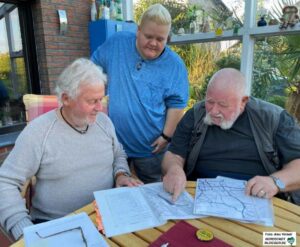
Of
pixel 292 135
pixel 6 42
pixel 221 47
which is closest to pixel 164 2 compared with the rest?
pixel 221 47

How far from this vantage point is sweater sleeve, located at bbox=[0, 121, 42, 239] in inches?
44.3

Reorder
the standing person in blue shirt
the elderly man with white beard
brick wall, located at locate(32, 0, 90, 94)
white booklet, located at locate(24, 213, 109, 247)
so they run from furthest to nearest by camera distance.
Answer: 1. brick wall, located at locate(32, 0, 90, 94)
2. the standing person in blue shirt
3. the elderly man with white beard
4. white booklet, located at locate(24, 213, 109, 247)

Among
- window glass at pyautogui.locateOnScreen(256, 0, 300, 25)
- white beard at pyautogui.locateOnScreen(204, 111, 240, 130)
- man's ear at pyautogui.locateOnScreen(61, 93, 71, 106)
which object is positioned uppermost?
window glass at pyautogui.locateOnScreen(256, 0, 300, 25)

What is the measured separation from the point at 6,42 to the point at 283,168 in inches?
112

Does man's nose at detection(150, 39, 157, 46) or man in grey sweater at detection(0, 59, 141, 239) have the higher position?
man's nose at detection(150, 39, 157, 46)

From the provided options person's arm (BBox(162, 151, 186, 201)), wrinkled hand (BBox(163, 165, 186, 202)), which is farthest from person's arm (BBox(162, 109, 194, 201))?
wrinkled hand (BBox(163, 165, 186, 202))

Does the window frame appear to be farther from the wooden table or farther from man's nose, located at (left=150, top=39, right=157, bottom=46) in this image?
the wooden table

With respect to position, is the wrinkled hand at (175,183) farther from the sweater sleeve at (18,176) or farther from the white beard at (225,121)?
the sweater sleeve at (18,176)

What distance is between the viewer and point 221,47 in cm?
322

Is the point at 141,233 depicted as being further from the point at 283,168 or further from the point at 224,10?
the point at 224,10

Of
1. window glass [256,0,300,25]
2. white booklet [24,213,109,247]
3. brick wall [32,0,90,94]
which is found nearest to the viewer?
white booklet [24,213,109,247]

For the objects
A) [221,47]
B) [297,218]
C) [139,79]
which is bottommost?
[297,218]

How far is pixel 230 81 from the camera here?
1.40 meters

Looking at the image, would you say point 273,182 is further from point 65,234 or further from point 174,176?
point 65,234
